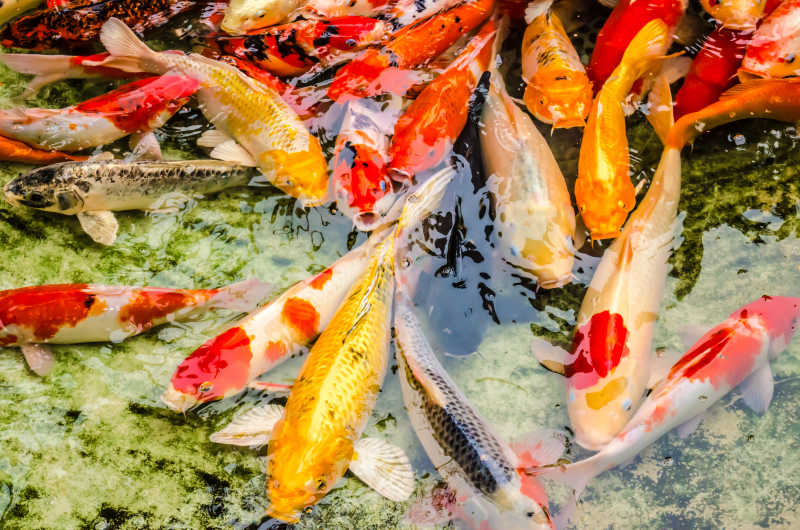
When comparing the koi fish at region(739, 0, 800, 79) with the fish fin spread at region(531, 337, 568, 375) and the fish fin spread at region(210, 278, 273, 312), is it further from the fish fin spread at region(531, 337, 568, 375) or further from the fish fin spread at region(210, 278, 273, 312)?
the fish fin spread at region(210, 278, 273, 312)

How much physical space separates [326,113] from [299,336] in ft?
4.46

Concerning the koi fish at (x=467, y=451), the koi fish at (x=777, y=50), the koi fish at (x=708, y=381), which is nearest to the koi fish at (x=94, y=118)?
the koi fish at (x=467, y=451)

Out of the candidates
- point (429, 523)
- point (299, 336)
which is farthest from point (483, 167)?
point (429, 523)

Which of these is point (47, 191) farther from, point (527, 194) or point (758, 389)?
point (758, 389)

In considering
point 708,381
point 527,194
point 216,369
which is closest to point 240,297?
Answer: point 216,369

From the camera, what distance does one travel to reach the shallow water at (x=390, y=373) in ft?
8.30

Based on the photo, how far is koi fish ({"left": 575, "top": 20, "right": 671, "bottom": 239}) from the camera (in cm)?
304

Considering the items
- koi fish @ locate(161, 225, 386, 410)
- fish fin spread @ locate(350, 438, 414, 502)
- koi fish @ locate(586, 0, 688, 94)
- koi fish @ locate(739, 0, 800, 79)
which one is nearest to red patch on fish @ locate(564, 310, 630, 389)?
fish fin spread @ locate(350, 438, 414, 502)

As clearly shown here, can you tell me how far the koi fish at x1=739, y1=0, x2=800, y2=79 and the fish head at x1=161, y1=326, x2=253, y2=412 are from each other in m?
2.93

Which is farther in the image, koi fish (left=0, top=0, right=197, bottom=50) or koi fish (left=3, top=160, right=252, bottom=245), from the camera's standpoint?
koi fish (left=0, top=0, right=197, bottom=50)

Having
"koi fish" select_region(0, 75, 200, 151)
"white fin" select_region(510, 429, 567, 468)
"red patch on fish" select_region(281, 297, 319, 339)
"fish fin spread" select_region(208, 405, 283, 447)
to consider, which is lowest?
"white fin" select_region(510, 429, 567, 468)

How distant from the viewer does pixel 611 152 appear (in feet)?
10.4

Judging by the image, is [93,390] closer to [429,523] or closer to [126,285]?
[126,285]

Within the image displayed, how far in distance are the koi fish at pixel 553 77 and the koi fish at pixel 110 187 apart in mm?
1635
